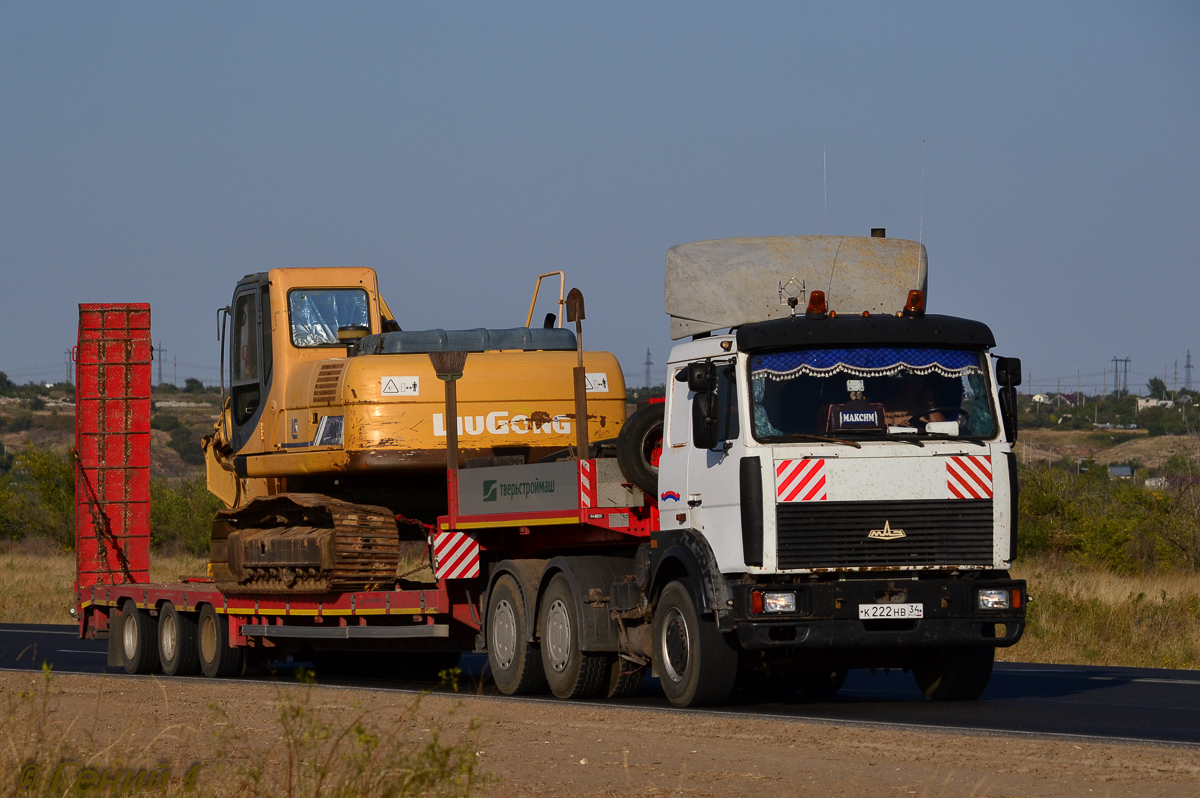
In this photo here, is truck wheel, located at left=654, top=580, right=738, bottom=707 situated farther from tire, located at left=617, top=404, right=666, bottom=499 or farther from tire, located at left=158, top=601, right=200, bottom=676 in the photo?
tire, located at left=158, top=601, right=200, bottom=676

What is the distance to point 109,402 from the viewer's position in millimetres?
21266

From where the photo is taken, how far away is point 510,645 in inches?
611

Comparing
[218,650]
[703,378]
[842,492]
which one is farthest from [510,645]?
[218,650]

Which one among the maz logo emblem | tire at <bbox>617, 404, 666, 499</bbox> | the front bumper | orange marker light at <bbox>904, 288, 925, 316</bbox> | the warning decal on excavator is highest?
orange marker light at <bbox>904, 288, 925, 316</bbox>

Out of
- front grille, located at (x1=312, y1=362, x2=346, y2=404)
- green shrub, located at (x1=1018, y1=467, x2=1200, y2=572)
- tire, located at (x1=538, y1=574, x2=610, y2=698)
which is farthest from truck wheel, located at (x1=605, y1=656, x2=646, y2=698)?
green shrub, located at (x1=1018, y1=467, x2=1200, y2=572)

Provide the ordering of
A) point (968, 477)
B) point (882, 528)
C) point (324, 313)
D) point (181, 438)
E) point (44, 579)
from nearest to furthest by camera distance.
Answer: point (882, 528) → point (968, 477) → point (324, 313) → point (44, 579) → point (181, 438)

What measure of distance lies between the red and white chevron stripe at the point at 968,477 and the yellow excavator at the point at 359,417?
443 cm

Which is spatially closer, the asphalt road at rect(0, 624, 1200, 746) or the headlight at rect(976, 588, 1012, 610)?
the asphalt road at rect(0, 624, 1200, 746)

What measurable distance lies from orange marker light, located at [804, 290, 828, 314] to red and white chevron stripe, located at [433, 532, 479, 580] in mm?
4645

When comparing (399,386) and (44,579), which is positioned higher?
(399,386)

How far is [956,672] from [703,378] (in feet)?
11.6

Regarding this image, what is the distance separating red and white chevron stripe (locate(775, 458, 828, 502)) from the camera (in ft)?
40.6

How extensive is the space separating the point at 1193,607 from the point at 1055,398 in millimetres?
107941

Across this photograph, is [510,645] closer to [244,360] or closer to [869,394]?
[869,394]
